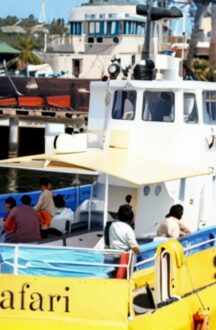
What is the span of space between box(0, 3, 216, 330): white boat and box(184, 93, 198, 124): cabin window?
0.02 meters

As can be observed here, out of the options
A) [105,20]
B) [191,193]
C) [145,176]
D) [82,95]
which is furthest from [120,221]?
[105,20]

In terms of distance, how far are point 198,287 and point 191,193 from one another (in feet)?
10.3

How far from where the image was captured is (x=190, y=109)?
1570 centimetres

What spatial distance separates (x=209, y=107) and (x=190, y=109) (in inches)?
→ 21.2

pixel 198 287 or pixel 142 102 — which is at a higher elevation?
pixel 142 102

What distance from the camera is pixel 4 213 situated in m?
16.8

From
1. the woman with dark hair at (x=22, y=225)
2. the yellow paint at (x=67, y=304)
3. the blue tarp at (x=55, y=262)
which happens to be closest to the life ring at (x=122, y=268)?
the blue tarp at (x=55, y=262)

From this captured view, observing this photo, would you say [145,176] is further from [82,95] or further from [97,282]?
[82,95]

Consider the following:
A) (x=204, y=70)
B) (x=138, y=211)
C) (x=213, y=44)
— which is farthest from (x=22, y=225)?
(x=204, y=70)

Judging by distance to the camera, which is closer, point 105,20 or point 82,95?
point 82,95

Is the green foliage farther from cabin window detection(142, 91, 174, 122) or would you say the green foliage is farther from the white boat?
cabin window detection(142, 91, 174, 122)

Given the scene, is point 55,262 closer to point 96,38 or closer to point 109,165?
point 109,165

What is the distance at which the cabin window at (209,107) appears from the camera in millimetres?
15856

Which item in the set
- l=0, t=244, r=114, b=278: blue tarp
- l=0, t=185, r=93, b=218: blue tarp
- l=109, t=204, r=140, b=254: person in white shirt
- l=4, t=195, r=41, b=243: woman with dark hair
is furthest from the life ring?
l=0, t=185, r=93, b=218: blue tarp
